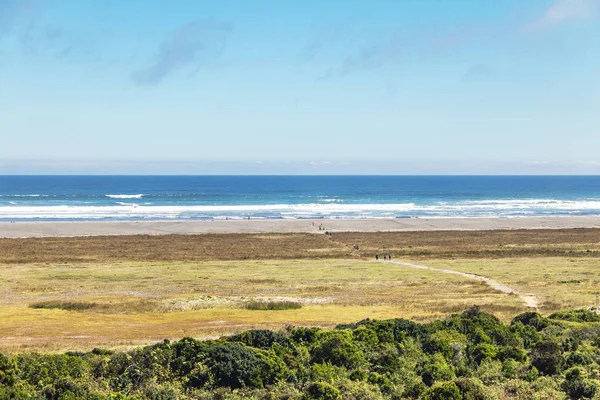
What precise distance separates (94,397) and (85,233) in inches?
3079

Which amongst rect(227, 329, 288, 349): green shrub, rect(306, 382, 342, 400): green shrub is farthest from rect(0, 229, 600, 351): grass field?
rect(306, 382, 342, 400): green shrub

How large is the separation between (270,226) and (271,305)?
208 feet

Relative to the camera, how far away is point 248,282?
47.8 meters

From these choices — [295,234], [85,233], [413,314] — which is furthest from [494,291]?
[85,233]

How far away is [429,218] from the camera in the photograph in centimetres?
11756

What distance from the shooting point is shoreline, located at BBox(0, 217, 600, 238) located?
90.6 metres

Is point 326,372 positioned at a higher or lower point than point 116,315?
higher

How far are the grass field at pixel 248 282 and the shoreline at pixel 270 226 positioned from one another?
9.39 m

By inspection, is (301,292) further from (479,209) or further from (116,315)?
(479,209)

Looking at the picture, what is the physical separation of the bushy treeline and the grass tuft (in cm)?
1432

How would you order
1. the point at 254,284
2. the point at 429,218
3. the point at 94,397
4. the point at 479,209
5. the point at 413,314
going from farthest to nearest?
1. the point at 479,209
2. the point at 429,218
3. the point at 254,284
4. the point at 413,314
5. the point at 94,397

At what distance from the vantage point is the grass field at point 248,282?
31.7 meters

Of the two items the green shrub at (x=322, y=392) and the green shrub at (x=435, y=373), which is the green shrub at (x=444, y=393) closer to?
the green shrub at (x=322, y=392)

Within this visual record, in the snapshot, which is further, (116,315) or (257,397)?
(116,315)
